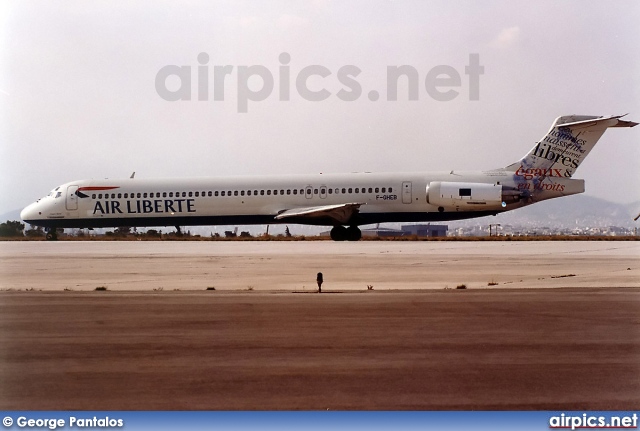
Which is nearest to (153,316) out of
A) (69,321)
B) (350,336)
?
(69,321)

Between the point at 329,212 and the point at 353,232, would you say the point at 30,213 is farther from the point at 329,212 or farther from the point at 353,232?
the point at 353,232

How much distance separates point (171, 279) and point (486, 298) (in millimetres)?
7426

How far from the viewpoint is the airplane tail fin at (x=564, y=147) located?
113 ft

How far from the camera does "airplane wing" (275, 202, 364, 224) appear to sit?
34750 mm

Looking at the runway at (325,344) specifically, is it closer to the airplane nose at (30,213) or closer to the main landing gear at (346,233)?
the main landing gear at (346,233)

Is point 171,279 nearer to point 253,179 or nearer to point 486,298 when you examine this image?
point 486,298

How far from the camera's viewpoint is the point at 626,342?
845cm

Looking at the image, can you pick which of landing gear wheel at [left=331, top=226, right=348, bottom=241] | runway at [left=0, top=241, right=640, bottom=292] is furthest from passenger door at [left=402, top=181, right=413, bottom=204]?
runway at [left=0, top=241, right=640, bottom=292]

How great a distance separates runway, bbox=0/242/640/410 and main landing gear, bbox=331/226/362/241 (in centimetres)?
1959

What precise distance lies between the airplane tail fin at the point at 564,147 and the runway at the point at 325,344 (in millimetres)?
18760

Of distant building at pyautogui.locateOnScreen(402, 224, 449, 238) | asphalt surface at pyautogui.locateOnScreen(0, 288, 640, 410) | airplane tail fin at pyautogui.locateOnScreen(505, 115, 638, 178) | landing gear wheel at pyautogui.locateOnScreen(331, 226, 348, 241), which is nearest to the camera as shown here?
asphalt surface at pyautogui.locateOnScreen(0, 288, 640, 410)

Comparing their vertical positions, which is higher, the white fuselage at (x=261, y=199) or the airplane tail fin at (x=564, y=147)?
the airplane tail fin at (x=564, y=147)

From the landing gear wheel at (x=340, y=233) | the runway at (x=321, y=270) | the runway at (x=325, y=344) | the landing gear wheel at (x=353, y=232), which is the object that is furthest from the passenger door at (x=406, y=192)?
the runway at (x=325, y=344)

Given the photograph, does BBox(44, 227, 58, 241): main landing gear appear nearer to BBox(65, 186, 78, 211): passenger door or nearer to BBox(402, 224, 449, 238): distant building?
BBox(65, 186, 78, 211): passenger door
